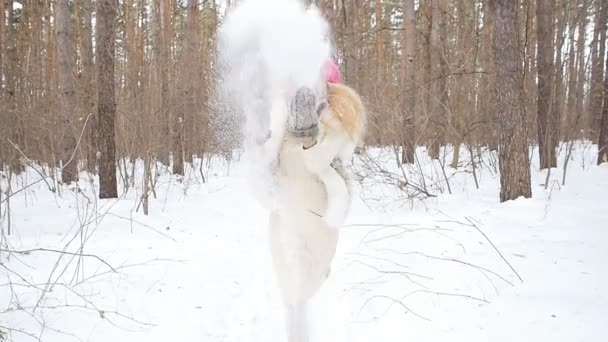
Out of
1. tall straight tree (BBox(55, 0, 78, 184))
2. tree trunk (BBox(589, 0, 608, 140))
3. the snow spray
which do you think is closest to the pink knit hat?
the snow spray

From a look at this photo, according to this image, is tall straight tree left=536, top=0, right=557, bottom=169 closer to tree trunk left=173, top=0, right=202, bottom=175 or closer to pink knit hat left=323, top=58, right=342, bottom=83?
pink knit hat left=323, top=58, right=342, bottom=83

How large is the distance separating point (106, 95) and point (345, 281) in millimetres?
3856

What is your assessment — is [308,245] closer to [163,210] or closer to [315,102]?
[315,102]

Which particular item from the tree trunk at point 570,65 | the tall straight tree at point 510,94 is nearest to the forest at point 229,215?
the tall straight tree at point 510,94

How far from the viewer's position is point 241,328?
2.36m

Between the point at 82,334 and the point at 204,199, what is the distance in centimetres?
429

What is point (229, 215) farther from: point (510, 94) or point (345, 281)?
point (510, 94)

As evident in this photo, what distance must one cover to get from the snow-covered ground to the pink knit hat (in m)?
0.49

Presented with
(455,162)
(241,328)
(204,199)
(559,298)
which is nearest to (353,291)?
(241,328)

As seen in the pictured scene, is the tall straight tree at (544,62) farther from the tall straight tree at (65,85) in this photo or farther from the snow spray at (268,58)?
the tall straight tree at (65,85)

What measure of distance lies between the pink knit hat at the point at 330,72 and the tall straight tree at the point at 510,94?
2862 mm

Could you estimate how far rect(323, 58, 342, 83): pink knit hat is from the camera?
5.21 ft

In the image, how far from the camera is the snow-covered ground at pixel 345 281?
1.94 metres

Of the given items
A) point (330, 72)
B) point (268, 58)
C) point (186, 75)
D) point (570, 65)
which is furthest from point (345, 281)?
point (570, 65)
